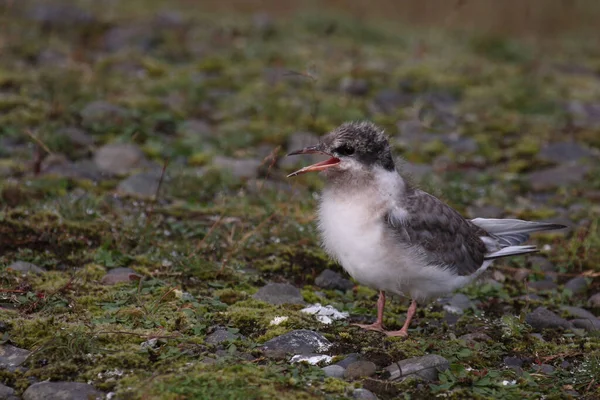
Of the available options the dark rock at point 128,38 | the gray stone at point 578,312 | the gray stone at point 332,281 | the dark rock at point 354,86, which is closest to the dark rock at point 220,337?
the gray stone at point 332,281

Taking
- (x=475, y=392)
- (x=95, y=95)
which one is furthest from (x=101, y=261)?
(x=95, y=95)

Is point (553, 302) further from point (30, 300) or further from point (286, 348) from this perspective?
point (30, 300)

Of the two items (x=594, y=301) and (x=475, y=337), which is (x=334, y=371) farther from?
(x=594, y=301)

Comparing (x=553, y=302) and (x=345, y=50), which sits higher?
(x=345, y=50)

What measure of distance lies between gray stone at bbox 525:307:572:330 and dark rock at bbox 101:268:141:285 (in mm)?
2663

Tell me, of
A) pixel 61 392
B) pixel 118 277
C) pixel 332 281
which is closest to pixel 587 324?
pixel 332 281

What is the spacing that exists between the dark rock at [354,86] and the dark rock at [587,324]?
543 cm

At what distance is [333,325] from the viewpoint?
5.20 meters

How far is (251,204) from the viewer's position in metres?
7.15

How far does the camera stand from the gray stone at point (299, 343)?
15.4 ft

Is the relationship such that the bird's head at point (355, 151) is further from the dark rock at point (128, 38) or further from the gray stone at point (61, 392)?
the dark rock at point (128, 38)

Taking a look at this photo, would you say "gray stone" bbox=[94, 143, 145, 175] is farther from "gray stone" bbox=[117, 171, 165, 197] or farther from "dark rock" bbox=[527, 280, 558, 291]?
"dark rock" bbox=[527, 280, 558, 291]

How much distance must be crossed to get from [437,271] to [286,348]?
3.76 ft

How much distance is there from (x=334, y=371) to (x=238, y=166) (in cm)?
387
